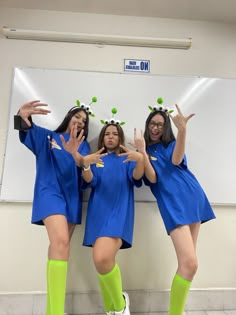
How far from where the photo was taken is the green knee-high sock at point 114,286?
1.36 meters

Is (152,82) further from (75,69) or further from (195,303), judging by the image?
(195,303)

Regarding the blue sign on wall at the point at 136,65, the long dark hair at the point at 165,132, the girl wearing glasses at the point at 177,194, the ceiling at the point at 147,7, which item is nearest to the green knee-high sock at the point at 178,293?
the girl wearing glasses at the point at 177,194

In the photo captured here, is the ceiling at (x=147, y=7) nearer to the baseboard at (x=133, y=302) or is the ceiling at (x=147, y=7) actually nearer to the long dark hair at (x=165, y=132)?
the long dark hair at (x=165, y=132)

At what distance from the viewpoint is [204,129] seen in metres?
1.87

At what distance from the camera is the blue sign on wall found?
190cm

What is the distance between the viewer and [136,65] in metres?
1.90

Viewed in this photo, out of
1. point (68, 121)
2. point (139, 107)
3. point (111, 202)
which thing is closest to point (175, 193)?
point (111, 202)

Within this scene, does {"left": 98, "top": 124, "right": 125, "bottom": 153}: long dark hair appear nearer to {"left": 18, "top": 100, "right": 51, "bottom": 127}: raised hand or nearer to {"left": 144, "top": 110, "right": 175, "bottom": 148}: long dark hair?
{"left": 144, "top": 110, "right": 175, "bottom": 148}: long dark hair

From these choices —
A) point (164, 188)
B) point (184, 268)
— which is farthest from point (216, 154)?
point (184, 268)

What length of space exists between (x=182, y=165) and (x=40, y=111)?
908 millimetres

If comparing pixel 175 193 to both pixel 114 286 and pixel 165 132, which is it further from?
pixel 114 286

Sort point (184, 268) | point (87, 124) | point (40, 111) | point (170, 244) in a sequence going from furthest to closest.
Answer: point (170, 244) < point (87, 124) < point (40, 111) < point (184, 268)

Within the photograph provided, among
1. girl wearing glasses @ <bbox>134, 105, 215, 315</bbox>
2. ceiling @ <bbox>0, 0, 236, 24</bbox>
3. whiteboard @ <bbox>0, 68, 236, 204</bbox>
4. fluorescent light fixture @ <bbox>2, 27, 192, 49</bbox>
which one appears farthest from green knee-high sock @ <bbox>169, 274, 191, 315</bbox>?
ceiling @ <bbox>0, 0, 236, 24</bbox>

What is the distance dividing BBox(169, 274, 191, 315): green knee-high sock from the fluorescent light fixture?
159 cm
